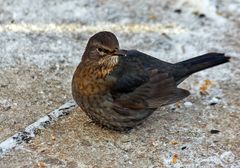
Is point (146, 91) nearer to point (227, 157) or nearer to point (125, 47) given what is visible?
point (227, 157)

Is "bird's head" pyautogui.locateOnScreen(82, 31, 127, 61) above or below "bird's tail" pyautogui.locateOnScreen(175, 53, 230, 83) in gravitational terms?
above

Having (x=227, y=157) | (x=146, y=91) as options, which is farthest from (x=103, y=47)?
(x=227, y=157)

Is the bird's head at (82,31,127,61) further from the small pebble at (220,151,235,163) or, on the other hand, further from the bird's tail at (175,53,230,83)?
the small pebble at (220,151,235,163)

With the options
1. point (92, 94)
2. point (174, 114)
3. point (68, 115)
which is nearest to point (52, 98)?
Result: point (68, 115)

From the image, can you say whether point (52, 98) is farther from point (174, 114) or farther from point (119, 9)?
point (119, 9)

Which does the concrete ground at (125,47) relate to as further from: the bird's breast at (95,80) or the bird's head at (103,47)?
the bird's head at (103,47)

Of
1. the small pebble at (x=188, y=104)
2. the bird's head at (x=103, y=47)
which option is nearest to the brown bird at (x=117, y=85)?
the bird's head at (x=103, y=47)

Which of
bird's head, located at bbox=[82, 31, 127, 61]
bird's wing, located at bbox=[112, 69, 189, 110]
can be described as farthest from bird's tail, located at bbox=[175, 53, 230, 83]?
bird's head, located at bbox=[82, 31, 127, 61]
